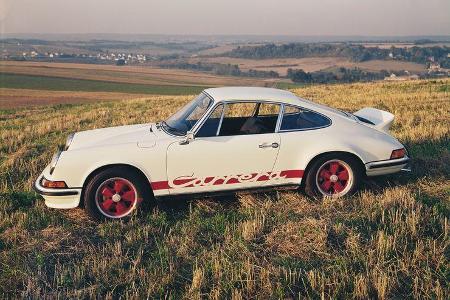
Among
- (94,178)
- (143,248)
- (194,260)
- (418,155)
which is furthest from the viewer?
(418,155)

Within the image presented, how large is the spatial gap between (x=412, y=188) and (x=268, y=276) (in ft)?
10.7

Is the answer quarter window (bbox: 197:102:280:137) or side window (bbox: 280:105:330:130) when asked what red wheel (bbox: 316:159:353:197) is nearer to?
side window (bbox: 280:105:330:130)

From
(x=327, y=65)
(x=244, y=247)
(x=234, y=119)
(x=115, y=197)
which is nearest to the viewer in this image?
(x=244, y=247)

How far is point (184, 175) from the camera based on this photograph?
17.3 feet

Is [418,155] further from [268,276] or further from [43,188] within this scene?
[43,188]

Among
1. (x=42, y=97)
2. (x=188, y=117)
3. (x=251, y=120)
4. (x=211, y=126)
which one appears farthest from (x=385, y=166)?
(x=42, y=97)

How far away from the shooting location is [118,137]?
5.64m

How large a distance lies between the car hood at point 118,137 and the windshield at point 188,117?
10.4 inches

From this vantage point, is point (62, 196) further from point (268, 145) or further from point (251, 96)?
point (251, 96)

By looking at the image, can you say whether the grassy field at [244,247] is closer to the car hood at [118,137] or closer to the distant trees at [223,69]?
the car hood at [118,137]

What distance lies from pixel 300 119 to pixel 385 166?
1.33 m

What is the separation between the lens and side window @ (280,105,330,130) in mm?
5582

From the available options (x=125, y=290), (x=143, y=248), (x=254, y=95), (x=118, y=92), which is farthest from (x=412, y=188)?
(x=118, y=92)

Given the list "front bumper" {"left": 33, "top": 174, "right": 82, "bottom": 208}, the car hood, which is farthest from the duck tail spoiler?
"front bumper" {"left": 33, "top": 174, "right": 82, "bottom": 208}
